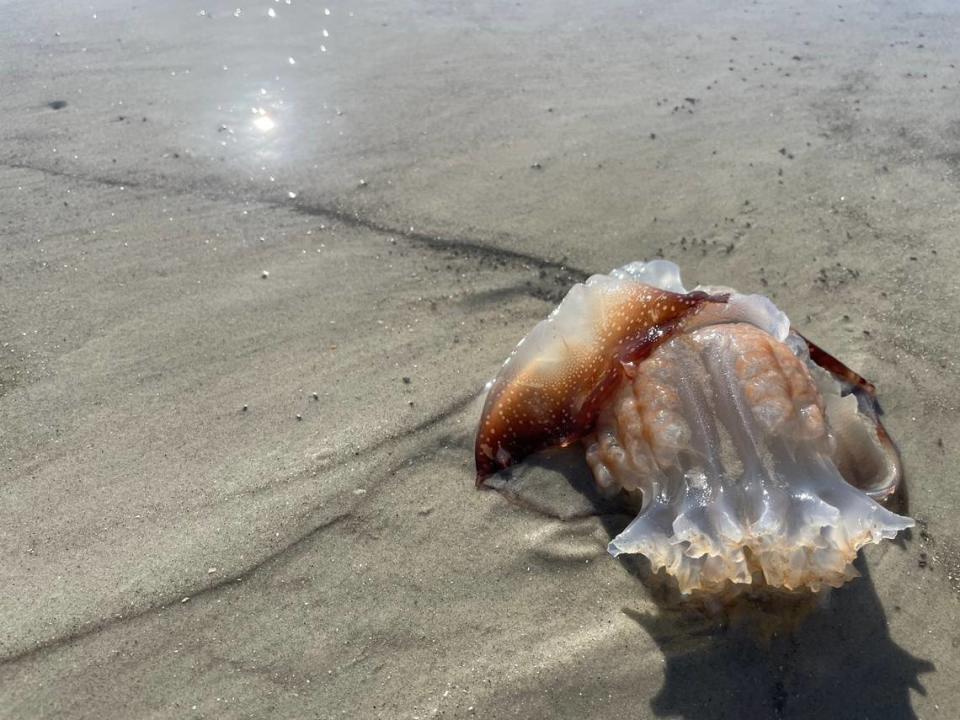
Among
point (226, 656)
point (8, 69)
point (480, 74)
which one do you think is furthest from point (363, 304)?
point (8, 69)

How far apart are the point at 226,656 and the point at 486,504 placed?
102 centimetres

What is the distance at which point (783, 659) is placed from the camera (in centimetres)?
225

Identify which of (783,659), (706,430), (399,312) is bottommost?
(783,659)

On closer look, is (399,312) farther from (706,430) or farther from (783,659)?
(783,659)

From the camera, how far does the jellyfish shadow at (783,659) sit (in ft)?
7.16

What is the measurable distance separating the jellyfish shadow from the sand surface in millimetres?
11

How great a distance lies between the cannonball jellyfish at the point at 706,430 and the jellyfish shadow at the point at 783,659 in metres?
0.13

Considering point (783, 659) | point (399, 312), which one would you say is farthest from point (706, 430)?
point (399, 312)

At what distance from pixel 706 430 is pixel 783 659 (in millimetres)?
787

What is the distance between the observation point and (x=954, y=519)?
8.38ft

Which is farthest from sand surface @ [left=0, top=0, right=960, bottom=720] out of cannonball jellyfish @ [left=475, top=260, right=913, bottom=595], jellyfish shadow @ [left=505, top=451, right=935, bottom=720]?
cannonball jellyfish @ [left=475, top=260, right=913, bottom=595]

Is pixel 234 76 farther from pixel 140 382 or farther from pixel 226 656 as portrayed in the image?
pixel 226 656

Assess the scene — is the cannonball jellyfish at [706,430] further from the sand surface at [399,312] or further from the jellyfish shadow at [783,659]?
the sand surface at [399,312]

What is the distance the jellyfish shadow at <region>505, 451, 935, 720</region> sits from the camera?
7.16ft
